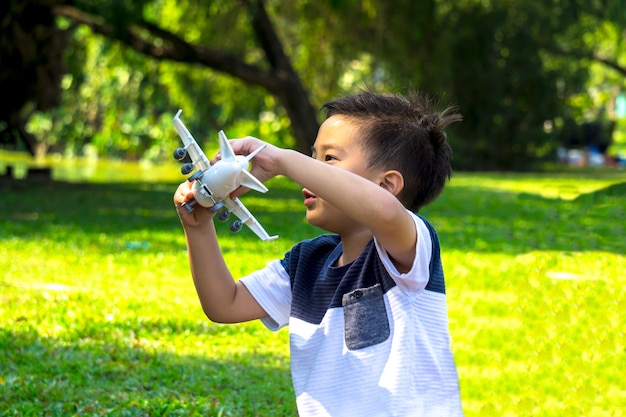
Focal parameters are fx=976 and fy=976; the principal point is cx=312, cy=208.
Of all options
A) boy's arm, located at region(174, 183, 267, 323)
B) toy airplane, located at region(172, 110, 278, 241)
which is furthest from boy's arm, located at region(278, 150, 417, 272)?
boy's arm, located at region(174, 183, 267, 323)

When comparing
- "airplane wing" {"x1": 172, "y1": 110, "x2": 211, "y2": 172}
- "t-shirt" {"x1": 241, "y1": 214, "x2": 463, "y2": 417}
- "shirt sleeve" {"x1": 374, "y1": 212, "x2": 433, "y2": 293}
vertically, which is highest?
"airplane wing" {"x1": 172, "y1": 110, "x2": 211, "y2": 172}

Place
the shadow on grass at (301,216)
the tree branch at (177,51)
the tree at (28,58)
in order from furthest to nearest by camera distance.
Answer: the tree branch at (177,51)
the tree at (28,58)
the shadow on grass at (301,216)

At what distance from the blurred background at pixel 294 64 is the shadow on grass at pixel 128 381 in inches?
329

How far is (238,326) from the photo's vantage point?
530 cm

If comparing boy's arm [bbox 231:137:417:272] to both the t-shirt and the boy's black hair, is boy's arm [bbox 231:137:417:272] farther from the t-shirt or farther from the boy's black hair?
the boy's black hair

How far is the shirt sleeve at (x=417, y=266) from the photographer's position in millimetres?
2295

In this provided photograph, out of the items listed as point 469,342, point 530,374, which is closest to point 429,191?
point 530,374

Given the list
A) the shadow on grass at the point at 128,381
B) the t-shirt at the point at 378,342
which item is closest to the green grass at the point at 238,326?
the shadow on grass at the point at 128,381

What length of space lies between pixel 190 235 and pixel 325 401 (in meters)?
0.56

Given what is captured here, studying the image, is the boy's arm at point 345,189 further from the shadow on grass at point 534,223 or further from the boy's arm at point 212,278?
the shadow on grass at point 534,223

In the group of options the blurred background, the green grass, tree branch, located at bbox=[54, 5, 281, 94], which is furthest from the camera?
the blurred background

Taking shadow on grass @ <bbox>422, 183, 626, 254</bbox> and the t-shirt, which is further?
shadow on grass @ <bbox>422, 183, 626, 254</bbox>

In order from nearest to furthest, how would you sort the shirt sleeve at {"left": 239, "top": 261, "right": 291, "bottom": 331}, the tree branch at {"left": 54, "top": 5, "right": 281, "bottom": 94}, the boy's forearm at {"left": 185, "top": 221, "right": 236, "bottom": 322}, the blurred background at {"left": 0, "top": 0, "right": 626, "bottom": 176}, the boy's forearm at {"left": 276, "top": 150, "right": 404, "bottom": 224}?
the boy's forearm at {"left": 276, "top": 150, "right": 404, "bottom": 224}
the boy's forearm at {"left": 185, "top": 221, "right": 236, "bottom": 322}
the shirt sleeve at {"left": 239, "top": 261, "right": 291, "bottom": 331}
the tree branch at {"left": 54, "top": 5, "right": 281, "bottom": 94}
the blurred background at {"left": 0, "top": 0, "right": 626, "bottom": 176}

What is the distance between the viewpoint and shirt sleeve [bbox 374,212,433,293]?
229 centimetres
